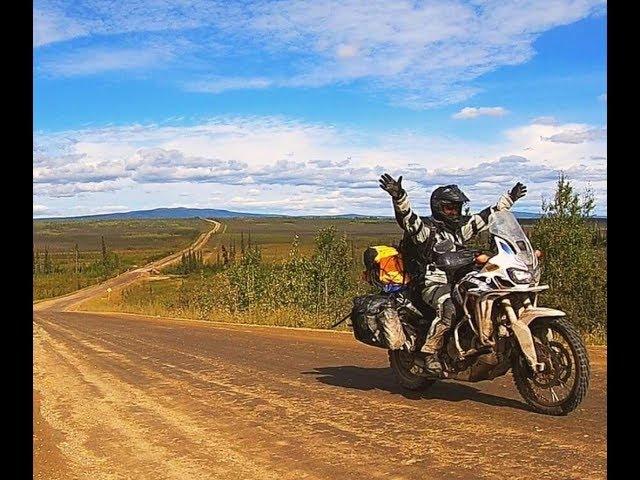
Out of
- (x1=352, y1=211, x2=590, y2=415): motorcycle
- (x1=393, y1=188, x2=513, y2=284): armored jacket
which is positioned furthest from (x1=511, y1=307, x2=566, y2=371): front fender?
(x1=393, y1=188, x2=513, y2=284): armored jacket

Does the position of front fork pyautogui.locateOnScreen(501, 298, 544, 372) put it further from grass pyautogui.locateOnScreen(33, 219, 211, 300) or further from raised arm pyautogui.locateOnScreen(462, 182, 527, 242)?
grass pyautogui.locateOnScreen(33, 219, 211, 300)

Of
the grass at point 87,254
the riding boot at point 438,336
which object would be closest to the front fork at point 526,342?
the riding boot at point 438,336

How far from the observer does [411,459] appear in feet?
19.5

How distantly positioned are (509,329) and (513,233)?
3.11 ft

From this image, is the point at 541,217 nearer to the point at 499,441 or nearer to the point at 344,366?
the point at 344,366

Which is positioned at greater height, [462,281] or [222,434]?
[462,281]

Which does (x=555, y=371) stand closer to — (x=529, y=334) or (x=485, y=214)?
(x=529, y=334)

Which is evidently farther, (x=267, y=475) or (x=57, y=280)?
(x=57, y=280)

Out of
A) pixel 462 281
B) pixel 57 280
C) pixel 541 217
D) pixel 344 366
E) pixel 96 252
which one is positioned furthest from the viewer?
pixel 96 252

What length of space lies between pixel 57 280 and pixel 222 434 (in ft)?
327

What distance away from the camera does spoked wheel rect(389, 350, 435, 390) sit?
8297 millimetres

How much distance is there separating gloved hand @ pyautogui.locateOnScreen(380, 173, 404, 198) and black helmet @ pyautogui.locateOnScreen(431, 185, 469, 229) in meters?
0.53

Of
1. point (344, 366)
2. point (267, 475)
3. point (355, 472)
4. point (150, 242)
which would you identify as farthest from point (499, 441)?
point (150, 242)

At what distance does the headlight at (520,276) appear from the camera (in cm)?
709
